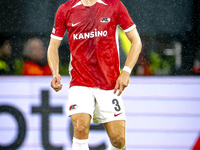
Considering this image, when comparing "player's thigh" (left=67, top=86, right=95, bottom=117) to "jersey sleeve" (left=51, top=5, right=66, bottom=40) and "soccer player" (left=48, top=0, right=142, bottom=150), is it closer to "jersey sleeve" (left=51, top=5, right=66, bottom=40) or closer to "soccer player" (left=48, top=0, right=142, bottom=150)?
"soccer player" (left=48, top=0, right=142, bottom=150)

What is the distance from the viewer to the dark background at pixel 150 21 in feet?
10.2

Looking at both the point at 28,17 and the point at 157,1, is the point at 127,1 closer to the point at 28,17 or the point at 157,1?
the point at 157,1

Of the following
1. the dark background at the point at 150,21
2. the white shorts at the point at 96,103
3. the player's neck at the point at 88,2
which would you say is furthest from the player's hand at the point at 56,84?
the dark background at the point at 150,21

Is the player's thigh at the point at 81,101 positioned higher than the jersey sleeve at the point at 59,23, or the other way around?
the jersey sleeve at the point at 59,23

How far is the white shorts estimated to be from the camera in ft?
6.84

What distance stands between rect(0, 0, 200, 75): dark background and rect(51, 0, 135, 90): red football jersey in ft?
3.19

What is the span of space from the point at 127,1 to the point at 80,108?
5.06 feet

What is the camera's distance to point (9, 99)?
3.12 metres

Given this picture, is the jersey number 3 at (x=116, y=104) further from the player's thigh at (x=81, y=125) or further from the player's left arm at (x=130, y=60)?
the player's thigh at (x=81, y=125)

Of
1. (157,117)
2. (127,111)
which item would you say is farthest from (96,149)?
(157,117)

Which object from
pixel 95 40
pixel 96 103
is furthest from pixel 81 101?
pixel 95 40

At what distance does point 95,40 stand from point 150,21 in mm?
1195

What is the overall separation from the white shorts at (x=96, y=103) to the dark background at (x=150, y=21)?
1107mm

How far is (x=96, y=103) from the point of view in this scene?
2.18m
